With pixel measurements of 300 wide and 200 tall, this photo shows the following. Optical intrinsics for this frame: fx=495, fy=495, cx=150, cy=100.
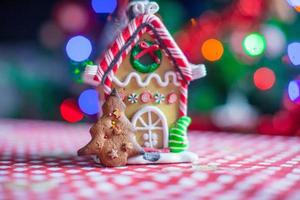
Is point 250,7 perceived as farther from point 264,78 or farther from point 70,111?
point 70,111

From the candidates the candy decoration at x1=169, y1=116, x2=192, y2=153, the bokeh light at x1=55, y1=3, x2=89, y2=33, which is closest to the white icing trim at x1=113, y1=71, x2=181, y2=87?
the candy decoration at x1=169, y1=116, x2=192, y2=153

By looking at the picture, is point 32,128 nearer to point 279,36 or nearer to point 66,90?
point 66,90

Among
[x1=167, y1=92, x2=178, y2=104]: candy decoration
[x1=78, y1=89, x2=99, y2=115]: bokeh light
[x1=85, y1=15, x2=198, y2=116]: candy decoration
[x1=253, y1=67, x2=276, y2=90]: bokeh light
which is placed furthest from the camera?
[x1=78, y1=89, x2=99, y2=115]: bokeh light

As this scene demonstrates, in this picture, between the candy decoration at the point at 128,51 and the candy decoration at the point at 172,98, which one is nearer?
the candy decoration at the point at 128,51

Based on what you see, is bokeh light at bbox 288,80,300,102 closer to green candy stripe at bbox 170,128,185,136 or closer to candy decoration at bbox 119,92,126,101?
green candy stripe at bbox 170,128,185,136

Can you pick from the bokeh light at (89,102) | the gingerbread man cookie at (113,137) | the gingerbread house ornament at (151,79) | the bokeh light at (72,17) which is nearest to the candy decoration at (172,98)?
the gingerbread house ornament at (151,79)

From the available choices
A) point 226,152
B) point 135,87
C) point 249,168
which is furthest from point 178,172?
point 226,152

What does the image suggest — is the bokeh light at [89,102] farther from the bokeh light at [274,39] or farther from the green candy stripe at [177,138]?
the green candy stripe at [177,138]
